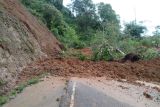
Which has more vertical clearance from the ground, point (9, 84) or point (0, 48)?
point (0, 48)

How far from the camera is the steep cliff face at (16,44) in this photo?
17141mm

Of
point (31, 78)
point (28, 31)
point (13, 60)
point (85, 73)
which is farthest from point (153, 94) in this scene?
point (28, 31)

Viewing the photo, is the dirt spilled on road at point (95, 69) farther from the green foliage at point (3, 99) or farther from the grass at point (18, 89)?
the green foliage at point (3, 99)

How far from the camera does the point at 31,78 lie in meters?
17.2

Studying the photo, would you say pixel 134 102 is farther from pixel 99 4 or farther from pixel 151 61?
pixel 99 4

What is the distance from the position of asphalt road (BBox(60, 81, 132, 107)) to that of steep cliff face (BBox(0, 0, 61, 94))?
2.96m

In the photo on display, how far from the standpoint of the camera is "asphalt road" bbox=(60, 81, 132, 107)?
1249cm

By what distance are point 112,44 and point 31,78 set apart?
9.59 metres

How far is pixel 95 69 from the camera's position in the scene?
2039cm

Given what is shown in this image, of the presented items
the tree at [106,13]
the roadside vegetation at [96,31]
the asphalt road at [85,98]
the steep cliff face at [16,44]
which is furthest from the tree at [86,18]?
the asphalt road at [85,98]

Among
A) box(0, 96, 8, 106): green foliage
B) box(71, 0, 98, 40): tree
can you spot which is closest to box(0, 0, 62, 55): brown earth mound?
box(0, 96, 8, 106): green foliage

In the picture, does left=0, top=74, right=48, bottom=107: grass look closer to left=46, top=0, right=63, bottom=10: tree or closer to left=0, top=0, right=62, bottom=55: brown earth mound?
left=0, top=0, right=62, bottom=55: brown earth mound

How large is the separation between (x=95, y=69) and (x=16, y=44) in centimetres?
406

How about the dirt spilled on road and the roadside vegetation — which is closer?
the dirt spilled on road
